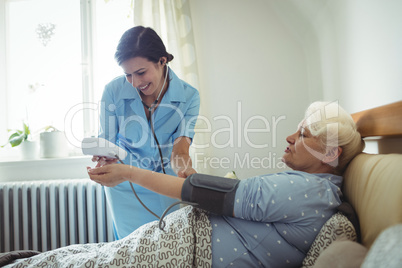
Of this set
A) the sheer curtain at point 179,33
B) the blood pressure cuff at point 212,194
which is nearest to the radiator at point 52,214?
the sheer curtain at point 179,33

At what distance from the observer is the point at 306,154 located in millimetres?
1149

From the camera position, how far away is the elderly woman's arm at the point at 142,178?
105 centimetres

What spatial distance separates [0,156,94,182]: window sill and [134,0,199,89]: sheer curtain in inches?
39.5

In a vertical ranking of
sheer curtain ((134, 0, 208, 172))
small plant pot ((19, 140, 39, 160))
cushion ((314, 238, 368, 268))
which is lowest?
cushion ((314, 238, 368, 268))

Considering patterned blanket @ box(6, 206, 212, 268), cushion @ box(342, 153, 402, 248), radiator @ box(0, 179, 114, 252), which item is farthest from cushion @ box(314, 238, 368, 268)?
radiator @ box(0, 179, 114, 252)

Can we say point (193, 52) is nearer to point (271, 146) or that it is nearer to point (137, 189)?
point (271, 146)

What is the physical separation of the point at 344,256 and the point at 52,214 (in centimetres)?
207

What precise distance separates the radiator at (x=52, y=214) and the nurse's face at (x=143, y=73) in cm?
103

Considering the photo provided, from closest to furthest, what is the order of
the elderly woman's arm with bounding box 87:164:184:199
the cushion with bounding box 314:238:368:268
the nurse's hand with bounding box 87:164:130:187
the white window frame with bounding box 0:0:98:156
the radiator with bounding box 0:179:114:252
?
1. the cushion with bounding box 314:238:368:268
2. the elderly woman's arm with bounding box 87:164:184:199
3. the nurse's hand with bounding box 87:164:130:187
4. the radiator with bounding box 0:179:114:252
5. the white window frame with bounding box 0:0:98:156

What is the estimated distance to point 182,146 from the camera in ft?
5.12

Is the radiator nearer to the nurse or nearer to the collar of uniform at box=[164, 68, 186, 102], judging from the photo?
the nurse

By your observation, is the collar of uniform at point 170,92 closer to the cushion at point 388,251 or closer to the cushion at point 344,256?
the cushion at point 344,256

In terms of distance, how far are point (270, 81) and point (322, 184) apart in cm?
140

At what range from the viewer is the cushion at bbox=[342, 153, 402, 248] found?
74 cm
